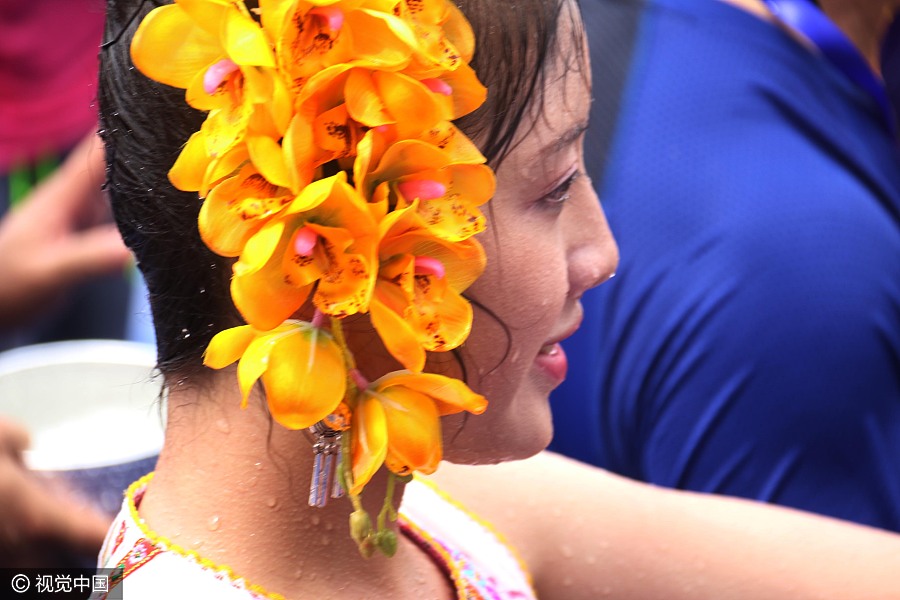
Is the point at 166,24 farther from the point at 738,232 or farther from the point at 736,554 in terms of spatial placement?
the point at 738,232

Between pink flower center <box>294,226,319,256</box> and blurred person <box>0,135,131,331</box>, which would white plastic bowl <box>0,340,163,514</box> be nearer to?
blurred person <box>0,135,131,331</box>

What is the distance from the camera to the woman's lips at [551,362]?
1047 mm

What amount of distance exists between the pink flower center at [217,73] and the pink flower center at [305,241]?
0.12m

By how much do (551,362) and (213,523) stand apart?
1.15 ft

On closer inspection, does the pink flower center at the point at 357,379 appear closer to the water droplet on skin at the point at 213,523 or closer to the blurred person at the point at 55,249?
the water droplet on skin at the point at 213,523

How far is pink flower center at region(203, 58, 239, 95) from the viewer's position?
753mm

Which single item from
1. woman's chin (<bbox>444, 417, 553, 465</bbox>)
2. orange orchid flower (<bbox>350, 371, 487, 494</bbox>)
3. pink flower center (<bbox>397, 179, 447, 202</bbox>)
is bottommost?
woman's chin (<bbox>444, 417, 553, 465</bbox>)

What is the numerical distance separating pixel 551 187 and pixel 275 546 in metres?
0.40

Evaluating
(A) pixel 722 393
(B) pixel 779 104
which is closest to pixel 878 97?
(B) pixel 779 104

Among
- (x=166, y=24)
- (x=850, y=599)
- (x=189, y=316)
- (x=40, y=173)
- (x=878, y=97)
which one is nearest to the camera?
(x=166, y=24)

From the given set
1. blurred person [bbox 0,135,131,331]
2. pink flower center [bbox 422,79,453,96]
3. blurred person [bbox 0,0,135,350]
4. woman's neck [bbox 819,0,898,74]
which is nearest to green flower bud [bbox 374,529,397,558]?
pink flower center [bbox 422,79,453,96]

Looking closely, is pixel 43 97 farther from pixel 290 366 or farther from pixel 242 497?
pixel 290 366

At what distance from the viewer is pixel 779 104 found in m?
1.68

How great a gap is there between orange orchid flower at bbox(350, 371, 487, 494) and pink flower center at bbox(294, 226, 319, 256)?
13 centimetres
